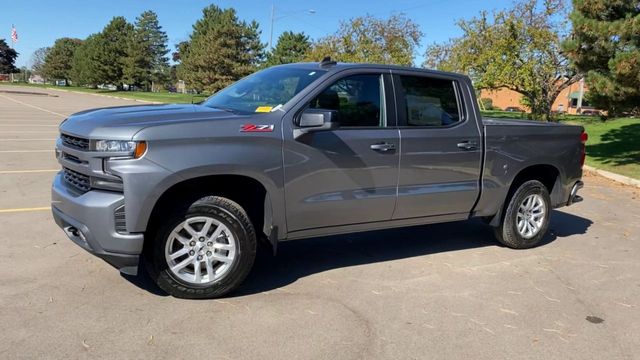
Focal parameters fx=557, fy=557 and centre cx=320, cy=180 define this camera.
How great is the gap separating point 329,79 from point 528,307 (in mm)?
2511

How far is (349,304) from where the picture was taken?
4.40 meters

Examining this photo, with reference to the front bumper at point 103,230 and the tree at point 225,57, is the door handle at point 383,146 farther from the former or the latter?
the tree at point 225,57

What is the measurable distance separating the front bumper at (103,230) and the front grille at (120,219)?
0.02 metres

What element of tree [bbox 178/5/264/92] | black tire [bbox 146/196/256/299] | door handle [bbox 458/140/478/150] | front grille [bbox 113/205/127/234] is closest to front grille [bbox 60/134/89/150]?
front grille [bbox 113/205/127/234]

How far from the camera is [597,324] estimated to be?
14.0 feet

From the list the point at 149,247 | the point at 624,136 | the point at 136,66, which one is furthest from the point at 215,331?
the point at 136,66

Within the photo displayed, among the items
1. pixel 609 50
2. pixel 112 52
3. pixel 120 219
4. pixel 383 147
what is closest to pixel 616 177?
pixel 609 50

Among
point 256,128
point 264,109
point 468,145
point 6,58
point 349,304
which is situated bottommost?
point 349,304

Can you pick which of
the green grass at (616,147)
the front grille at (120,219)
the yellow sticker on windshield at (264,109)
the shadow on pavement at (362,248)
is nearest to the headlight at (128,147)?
the front grille at (120,219)

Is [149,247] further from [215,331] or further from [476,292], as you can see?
[476,292]

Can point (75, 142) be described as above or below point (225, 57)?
below

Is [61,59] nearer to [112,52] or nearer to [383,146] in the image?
[112,52]

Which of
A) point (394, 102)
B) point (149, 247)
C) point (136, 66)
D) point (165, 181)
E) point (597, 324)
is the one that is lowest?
point (597, 324)

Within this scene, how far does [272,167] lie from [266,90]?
97 centimetres
